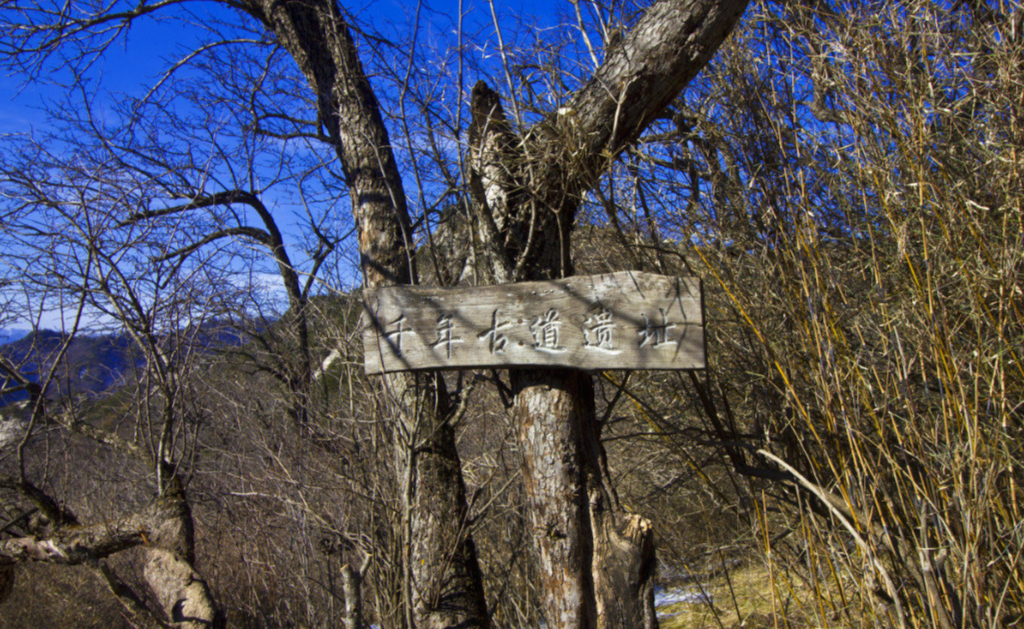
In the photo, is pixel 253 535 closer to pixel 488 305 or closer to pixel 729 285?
pixel 488 305

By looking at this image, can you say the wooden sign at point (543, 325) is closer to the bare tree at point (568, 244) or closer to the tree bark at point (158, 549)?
the bare tree at point (568, 244)

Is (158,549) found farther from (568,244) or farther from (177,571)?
(568,244)

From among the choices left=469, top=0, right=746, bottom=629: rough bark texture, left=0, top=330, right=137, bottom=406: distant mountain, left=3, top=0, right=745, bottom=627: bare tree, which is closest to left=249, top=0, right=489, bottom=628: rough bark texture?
left=3, top=0, right=745, bottom=627: bare tree

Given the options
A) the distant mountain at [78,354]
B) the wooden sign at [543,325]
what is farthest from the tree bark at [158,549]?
the wooden sign at [543,325]

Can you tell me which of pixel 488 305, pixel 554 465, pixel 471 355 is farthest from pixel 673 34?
pixel 554 465

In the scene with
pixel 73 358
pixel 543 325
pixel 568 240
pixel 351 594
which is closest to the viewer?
pixel 351 594

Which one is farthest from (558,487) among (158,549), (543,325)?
(158,549)

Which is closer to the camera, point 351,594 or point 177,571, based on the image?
point 351,594

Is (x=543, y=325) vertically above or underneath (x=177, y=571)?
above

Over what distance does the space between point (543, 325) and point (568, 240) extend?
1.28 ft

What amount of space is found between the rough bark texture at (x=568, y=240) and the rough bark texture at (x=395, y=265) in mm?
550

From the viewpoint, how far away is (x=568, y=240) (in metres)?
2.24

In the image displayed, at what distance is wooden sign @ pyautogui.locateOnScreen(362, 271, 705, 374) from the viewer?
1.94 m

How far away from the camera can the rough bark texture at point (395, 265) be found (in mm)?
2744
